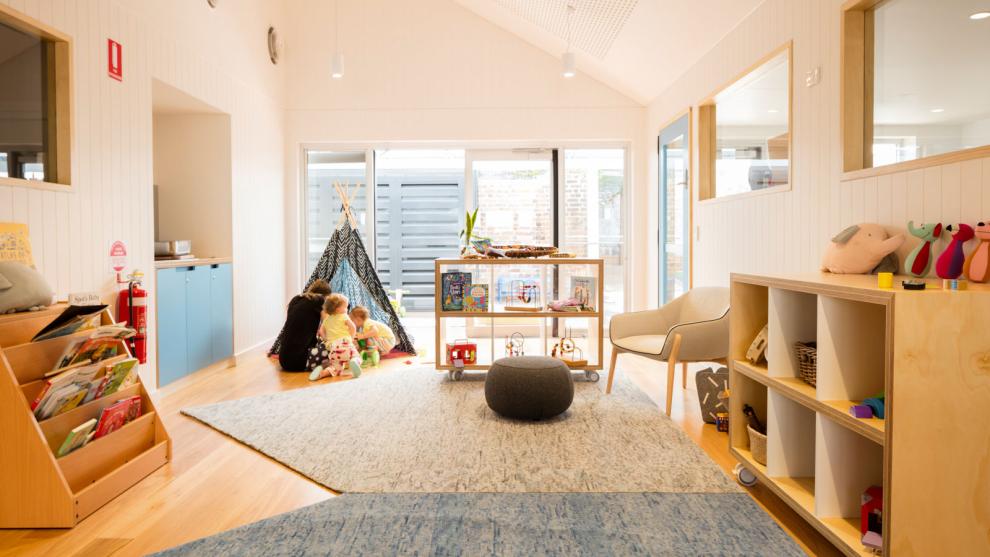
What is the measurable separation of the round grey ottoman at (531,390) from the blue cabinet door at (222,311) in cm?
252

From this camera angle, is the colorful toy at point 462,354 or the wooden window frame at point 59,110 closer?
the wooden window frame at point 59,110

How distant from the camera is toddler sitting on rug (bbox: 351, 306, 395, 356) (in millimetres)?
5184

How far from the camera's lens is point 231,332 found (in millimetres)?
5008

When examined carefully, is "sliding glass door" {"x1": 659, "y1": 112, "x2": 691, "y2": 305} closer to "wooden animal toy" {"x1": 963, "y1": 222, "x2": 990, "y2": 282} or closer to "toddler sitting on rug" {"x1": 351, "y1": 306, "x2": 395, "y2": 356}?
"toddler sitting on rug" {"x1": 351, "y1": 306, "x2": 395, "y2": 356}

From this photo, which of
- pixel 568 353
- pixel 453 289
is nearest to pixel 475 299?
pixel 453 289

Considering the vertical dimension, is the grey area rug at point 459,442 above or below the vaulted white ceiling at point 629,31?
below

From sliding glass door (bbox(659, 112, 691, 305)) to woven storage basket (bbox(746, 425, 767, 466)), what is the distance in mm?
2625

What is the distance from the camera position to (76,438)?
2.30m

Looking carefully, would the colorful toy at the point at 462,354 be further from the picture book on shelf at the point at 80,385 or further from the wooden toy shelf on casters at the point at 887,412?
the wooden toy shelf on casters at the point at 887,412

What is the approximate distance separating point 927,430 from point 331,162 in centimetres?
596

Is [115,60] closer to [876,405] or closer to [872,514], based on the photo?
[876,405]

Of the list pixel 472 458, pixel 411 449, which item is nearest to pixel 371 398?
pixel 411 449

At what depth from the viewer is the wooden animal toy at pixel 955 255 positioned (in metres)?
2.00

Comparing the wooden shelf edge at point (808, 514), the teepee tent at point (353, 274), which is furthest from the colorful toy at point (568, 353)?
the wooden shelf edge at point (808, 514)
